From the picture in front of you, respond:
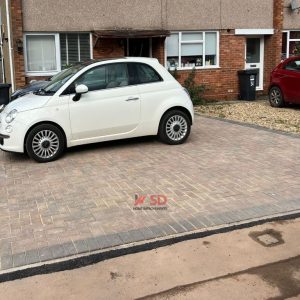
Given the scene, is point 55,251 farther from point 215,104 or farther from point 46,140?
point 215,104

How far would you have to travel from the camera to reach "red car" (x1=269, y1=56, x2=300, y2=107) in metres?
13.5

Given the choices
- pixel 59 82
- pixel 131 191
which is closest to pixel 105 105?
pixel 59 82

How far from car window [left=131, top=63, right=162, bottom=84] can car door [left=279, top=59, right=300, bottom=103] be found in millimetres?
6307

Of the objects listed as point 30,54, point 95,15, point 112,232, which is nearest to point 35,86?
point 30,54

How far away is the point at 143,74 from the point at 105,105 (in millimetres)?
1016

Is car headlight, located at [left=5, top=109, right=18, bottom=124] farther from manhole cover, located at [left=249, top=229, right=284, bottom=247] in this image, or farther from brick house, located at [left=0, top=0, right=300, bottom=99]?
brick house, located at [left=0, top=0, right=300, bottom=99]

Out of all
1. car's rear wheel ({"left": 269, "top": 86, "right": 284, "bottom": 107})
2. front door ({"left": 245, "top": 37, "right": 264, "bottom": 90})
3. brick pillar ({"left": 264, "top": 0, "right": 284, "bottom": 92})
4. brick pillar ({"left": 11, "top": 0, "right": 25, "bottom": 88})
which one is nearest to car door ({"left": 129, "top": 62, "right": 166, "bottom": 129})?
brick pillar ({"left": 11, "top": 0, "right": 25, "bottom": 88})

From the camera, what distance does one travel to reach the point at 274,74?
47.1 ft

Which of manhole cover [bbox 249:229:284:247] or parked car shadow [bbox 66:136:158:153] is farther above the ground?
parked car shadow [bbox 66:136:158:153]

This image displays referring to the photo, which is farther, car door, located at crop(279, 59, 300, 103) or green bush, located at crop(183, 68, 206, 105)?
green bush, located at crop(183, 68, 206, 105)

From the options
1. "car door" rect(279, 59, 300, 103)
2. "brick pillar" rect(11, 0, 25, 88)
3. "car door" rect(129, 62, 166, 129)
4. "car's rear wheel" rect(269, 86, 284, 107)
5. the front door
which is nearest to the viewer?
"car door" rect(129, 62, 166, 129)

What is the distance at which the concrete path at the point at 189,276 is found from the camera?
3689 millimetres

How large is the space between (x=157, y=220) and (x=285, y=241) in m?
1.34

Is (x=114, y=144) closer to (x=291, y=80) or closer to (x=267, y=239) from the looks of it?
(x=267, y=239)
